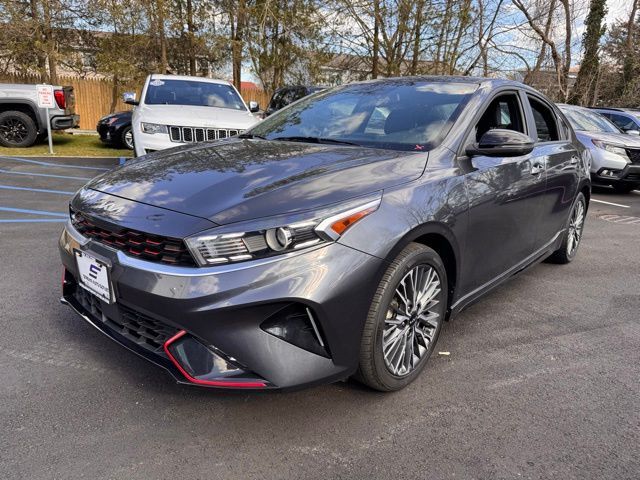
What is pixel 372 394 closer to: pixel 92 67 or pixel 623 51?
pixel 92 67

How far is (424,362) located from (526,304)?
1571 mm

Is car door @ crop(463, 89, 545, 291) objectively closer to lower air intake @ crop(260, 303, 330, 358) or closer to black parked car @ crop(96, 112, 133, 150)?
lower air intake @ crop(260, 303, 330, 358)

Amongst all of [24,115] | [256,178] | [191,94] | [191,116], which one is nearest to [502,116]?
[256,178]

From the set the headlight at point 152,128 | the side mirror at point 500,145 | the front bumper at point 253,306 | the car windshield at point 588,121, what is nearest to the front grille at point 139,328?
the front bumper at point 253,306

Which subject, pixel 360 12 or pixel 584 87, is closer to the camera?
pixel 360 12

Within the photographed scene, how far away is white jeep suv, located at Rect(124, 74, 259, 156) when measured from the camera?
6609mm

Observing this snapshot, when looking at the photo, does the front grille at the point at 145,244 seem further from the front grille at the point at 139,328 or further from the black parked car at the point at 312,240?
Result: the front grille at the point at 139,328

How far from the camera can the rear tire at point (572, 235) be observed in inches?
183

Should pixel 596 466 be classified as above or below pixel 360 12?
below

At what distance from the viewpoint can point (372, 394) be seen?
8.11ft

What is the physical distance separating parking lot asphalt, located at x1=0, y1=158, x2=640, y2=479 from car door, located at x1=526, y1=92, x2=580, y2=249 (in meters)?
0.84

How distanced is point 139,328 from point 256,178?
0.86 meters

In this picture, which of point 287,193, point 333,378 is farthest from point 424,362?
point 287,193

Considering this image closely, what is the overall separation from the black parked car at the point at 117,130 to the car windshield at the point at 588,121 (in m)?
10.1
